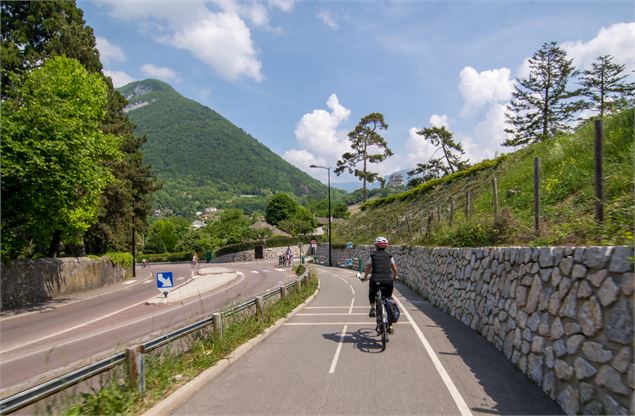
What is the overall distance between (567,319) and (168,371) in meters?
5.35

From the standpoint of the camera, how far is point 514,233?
10.1 m

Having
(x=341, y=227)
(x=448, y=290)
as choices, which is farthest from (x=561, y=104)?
(x=448, y=290)

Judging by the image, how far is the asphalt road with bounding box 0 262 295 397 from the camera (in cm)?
962

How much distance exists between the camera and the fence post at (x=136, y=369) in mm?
5633

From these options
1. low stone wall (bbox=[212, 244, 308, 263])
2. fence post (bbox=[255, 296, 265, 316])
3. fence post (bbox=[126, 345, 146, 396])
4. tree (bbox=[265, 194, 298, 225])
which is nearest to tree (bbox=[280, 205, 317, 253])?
tree (bbox=[265, 194, 298, 225])

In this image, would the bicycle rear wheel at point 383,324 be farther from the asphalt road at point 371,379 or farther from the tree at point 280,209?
the tree at point 280,209

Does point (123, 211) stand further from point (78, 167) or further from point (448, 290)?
point (448, 290)

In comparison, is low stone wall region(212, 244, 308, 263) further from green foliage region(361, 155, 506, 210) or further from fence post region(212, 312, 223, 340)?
fence post region(212, 312, 223, 340)

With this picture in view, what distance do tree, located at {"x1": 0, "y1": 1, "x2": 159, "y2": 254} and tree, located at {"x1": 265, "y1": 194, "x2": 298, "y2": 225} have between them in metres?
75.5

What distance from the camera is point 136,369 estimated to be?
5.68 metres

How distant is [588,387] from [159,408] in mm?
4763

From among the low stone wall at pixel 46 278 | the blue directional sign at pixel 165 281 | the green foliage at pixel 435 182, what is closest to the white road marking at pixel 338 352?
the blue directional sign at pixel 165 281

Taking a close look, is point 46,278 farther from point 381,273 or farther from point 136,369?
point 136,369

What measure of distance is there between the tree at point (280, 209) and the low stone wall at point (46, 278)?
81488 millimetres
